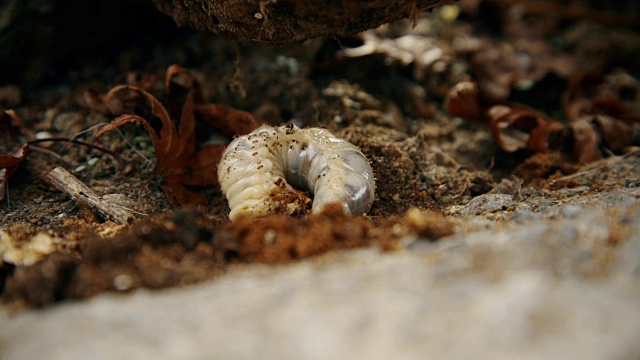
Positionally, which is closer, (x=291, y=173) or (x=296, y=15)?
(x=296, y=15)

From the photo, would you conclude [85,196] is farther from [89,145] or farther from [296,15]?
[296,15]

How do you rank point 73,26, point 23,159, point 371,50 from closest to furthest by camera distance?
point 23,159 → point 73,26 → point 371,50

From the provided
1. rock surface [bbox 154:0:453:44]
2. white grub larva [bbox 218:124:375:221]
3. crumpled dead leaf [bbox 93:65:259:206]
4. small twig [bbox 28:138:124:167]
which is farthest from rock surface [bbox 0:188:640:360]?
small twig [bbox 28:138:124:167]

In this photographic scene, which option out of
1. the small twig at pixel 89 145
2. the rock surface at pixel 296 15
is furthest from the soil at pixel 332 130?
the rock surface at pixel 296 15

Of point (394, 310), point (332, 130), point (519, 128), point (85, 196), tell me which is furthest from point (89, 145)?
point (519, 128)

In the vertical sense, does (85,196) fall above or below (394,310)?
below

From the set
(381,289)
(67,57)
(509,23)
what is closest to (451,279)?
(381,289)

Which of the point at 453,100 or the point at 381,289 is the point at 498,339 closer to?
the point at 381,289
